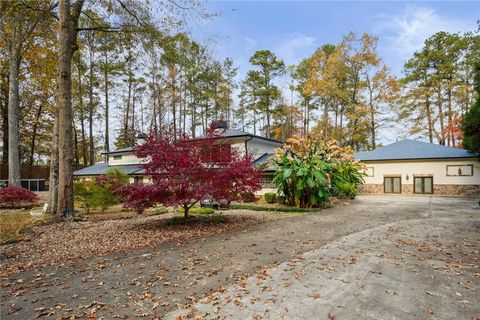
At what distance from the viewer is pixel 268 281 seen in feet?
13.5

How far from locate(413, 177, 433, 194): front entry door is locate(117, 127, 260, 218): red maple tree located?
17.2m

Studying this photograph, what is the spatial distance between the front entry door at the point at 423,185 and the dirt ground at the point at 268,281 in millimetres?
14985

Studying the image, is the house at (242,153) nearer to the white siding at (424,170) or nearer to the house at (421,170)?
the house at (421,170)

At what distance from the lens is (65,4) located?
9055 millimetres

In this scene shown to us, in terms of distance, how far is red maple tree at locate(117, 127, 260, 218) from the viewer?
766 centimetres

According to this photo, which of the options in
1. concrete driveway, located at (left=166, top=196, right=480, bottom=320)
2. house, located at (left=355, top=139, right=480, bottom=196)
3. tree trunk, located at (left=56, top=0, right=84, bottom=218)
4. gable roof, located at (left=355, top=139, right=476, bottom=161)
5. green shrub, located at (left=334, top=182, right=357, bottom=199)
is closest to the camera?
concrete driveway, located at (left=166, top=196, right=480, bottom=320)

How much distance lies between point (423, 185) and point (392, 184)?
1993 millimetres

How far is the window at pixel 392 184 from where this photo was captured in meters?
20.7

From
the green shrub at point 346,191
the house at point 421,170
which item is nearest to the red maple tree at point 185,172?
the green shrub at point 346,191

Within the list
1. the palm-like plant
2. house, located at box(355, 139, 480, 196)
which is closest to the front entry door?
house, located at box(355, 139, 480, 196)

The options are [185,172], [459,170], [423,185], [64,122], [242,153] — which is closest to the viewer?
[185,172]

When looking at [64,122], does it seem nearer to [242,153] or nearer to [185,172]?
[185,172]

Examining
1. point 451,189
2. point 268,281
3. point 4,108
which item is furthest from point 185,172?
point 4,108

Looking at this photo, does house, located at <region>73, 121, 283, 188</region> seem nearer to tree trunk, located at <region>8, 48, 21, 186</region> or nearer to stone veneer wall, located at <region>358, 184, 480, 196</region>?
tree trunk, located at <region>8, 48, 21, 186</region>
